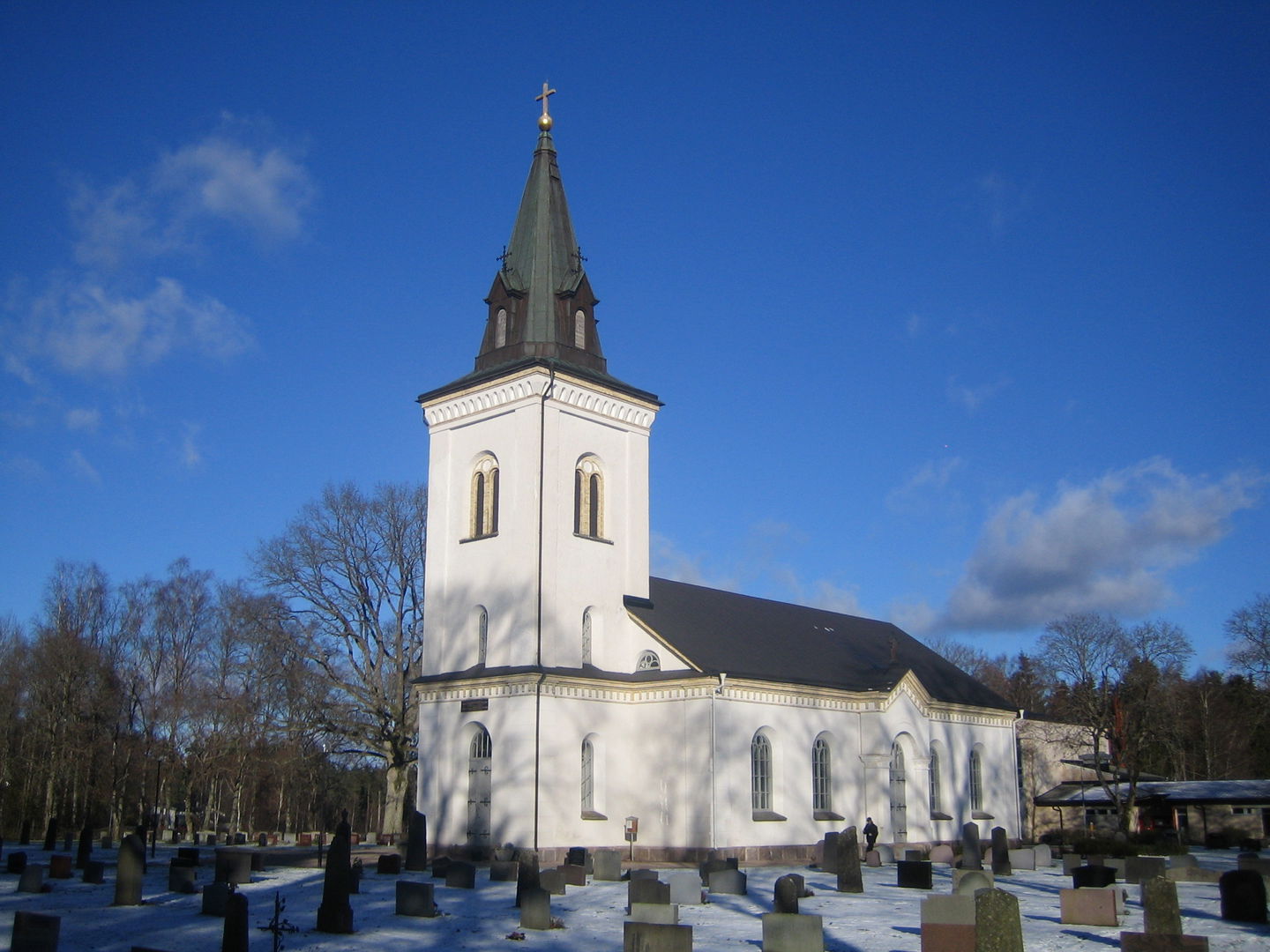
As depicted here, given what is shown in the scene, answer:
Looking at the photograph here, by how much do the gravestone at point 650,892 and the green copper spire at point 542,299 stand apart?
18.8 meters

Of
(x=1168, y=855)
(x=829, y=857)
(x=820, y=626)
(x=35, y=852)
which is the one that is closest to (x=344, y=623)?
(x=35, y=852)

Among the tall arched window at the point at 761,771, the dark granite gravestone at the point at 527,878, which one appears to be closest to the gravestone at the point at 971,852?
the tall arched window at the point at 761,771

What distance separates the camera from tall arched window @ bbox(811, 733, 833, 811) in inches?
1437

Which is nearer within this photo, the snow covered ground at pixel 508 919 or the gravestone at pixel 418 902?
the snow covered ground at pixel 508 919

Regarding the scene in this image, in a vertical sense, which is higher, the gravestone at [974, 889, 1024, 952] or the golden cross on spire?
the golden cross on spire

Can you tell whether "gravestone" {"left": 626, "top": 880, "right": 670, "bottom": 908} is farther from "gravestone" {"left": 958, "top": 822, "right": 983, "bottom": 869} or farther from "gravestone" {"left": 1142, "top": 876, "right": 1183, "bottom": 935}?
"gravestone" {"left": 958, "top": 822, "right": 983, "bottom": 869}

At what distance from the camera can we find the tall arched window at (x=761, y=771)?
34594mm

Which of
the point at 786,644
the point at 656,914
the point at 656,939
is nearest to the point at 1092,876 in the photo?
the point at 656,914

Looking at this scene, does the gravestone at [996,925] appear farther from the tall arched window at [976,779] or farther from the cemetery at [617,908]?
the tall arched window at [976,779]

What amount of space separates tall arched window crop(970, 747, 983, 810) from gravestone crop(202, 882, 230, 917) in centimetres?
3037

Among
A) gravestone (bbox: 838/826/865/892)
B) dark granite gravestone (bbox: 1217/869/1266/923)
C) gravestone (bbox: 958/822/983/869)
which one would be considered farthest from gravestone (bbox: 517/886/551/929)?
gravestone (bbox: 958/822/983/869)

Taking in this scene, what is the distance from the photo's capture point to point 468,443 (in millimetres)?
36562

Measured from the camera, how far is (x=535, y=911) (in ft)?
62.6

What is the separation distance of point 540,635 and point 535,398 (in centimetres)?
679
